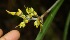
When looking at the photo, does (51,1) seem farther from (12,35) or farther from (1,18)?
(12,35)

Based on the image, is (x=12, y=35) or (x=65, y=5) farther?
(x=65, y=5)

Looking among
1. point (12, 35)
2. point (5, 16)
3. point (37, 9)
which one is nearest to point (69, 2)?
point (37, 9)

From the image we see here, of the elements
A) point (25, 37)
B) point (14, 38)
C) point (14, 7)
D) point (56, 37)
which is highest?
Result: point (14, 7)

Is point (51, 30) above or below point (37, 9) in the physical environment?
below

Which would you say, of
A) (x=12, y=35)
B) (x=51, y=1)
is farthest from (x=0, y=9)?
(x=12, y=35)

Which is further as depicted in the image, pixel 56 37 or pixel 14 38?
pixel 56 37

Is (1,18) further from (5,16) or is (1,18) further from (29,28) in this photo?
(29,28)
